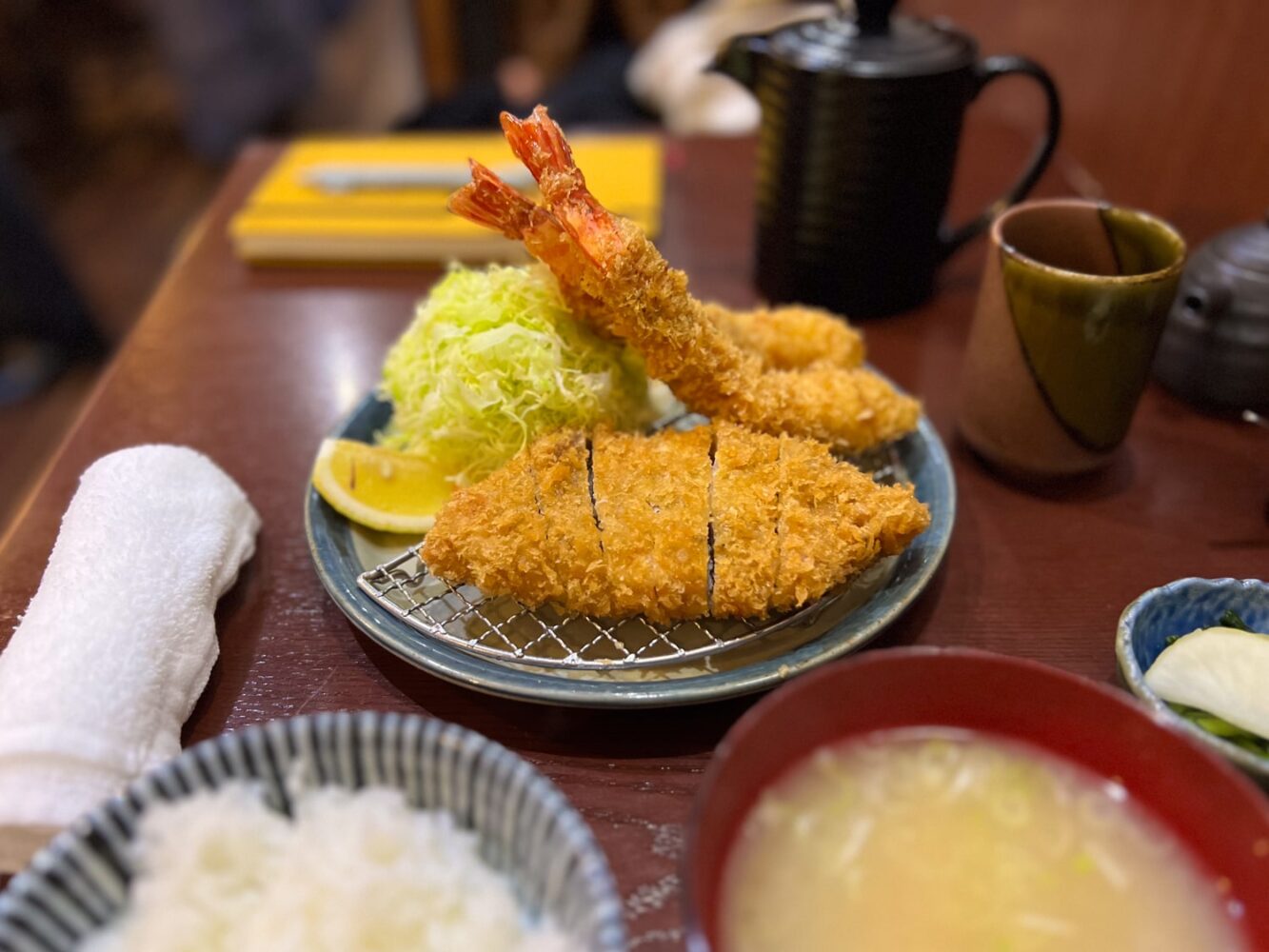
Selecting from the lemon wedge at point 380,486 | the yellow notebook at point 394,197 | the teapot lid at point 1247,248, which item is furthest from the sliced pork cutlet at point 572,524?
the teapot lid at point 1247,248

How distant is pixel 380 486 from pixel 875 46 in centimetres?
142

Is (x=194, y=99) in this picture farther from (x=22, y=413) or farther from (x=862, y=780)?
(x=862, y=780)

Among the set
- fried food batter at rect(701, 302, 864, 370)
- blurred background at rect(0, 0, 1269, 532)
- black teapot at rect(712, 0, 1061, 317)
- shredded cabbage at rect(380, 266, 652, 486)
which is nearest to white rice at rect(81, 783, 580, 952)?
shredded cabbage at rect(380, 266, 652, 486)

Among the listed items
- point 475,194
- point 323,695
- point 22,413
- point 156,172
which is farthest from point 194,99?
point 323,695

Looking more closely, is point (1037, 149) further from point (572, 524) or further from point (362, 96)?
point (362, 96)

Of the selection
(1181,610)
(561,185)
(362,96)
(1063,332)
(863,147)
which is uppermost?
(561,185)

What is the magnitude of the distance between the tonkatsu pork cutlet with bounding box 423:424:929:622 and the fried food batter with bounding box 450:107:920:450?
0.17 m

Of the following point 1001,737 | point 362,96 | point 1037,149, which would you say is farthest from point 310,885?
point 362,96

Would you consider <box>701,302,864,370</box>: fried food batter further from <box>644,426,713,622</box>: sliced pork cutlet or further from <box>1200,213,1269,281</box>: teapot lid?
<box>1200,213,1269,281</box>: teapot lid

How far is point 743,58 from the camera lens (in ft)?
7.04

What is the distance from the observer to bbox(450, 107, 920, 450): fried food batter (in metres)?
1.53

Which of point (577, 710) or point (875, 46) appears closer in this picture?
point (577, 710)

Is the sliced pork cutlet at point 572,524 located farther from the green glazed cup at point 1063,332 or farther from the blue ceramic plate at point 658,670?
the green glazed cup at point 1063,332

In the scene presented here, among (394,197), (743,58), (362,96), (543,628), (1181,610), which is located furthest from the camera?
(362,96)
